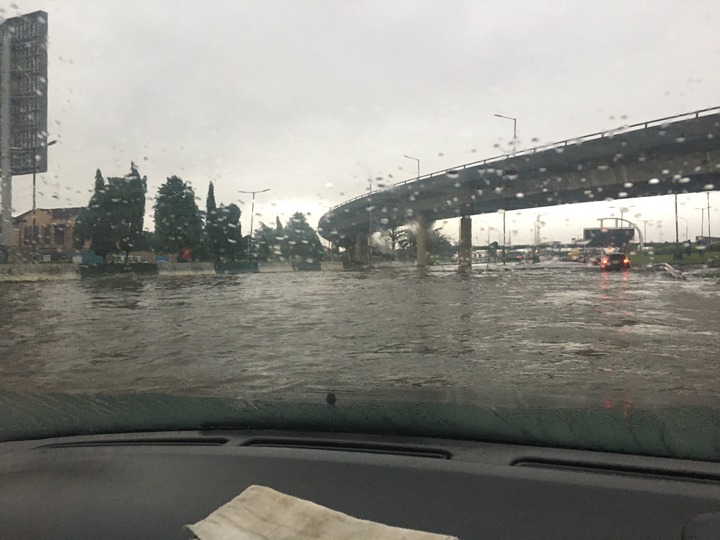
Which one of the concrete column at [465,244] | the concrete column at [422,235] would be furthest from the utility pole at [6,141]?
the concrete column at [422,235]

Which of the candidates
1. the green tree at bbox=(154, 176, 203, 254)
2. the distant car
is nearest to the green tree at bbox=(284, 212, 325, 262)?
the green tree at bbox=(154, 176, 203, 254)

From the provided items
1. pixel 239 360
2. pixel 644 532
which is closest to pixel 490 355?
pixel 239 360

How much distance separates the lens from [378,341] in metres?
8.09

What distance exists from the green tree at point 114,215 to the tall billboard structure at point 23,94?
960 mm

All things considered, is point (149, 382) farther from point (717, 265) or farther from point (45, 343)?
point (717, 265)

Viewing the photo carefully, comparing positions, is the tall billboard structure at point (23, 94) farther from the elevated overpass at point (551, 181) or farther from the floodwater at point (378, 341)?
the elevated overpass at point (551, 181)

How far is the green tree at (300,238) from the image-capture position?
12414 mm

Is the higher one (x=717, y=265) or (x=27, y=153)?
(x=27, y=153)

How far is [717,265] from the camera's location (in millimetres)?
10453

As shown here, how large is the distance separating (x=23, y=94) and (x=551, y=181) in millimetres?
10595

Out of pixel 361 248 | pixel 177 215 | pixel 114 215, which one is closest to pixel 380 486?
pixel 177 215

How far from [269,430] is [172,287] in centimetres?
1492

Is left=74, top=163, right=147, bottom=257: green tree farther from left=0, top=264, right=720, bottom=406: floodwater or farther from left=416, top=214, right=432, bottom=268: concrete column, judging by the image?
left=416, top=214, right=432, bottom=268: concrete column

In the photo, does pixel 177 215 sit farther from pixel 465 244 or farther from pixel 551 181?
pixel 551 181
